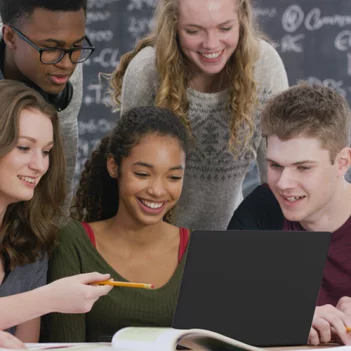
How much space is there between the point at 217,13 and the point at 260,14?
1188 mm

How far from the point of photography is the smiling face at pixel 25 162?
1.67 meters

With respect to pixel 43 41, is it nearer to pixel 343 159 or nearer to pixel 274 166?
pixel 274 166

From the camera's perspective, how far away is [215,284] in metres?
1.27

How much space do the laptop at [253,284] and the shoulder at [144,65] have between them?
103 centimetres

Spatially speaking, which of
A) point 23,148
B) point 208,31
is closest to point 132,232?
point 23,148

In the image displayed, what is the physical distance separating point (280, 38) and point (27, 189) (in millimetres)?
1801

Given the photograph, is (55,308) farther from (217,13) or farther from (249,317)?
(217,13)

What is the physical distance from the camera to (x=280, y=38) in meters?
3.19

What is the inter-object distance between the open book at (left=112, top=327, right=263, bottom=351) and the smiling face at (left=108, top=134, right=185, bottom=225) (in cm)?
63

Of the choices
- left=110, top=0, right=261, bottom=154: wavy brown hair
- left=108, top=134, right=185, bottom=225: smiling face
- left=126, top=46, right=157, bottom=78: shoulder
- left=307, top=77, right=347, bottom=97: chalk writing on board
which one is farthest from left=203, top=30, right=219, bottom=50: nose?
left=307, top=77, right=347, bottom=97: chalk writing on board

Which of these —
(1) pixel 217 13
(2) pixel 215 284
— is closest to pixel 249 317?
(2) pixel 215 284

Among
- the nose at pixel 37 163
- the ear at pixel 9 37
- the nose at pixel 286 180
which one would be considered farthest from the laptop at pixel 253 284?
the ear at pixel 9 37

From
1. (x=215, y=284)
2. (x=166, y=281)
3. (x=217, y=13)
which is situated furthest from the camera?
(x=217, y=13)

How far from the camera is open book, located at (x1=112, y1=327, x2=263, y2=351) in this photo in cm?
114
